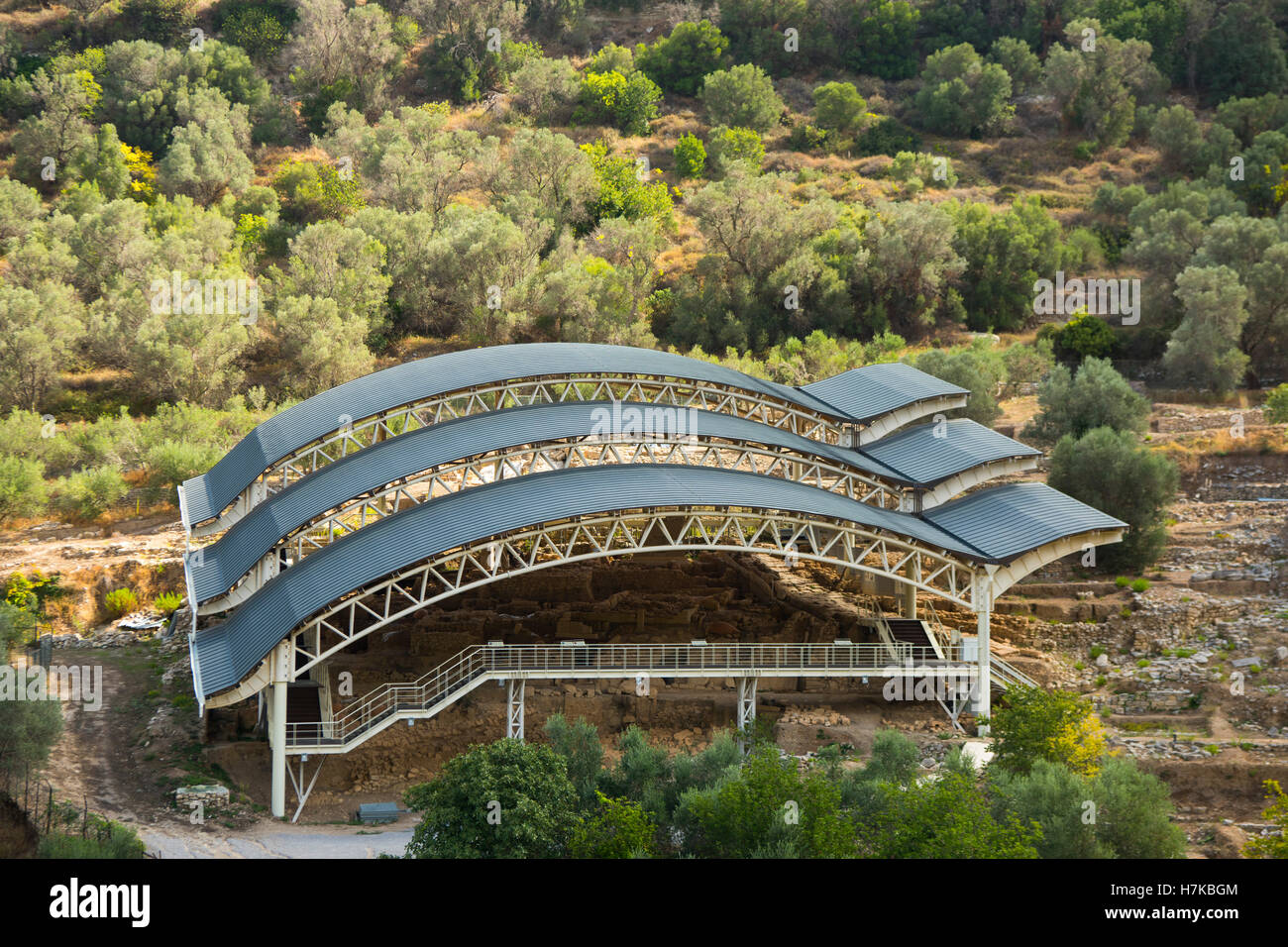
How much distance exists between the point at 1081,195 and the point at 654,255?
103 ft

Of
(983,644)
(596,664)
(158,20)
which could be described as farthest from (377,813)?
(158,20)

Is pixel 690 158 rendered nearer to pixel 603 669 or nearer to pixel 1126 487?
pixel 1126 487

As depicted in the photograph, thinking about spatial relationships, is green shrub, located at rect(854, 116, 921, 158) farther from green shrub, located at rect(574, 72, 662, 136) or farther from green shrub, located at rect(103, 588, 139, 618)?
green shrub, located at rect(103, 588, 139, 618)

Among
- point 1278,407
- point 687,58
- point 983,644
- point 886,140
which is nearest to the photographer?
point 983,644

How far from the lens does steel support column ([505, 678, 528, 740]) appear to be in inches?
1398

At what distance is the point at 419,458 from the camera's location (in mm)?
37562

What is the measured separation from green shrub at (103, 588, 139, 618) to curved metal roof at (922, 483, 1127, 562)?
86.1 ft

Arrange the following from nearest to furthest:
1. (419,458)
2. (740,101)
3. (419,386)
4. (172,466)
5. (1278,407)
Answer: (419,458), (419,386), (172,466), (1278,407), (740,101)

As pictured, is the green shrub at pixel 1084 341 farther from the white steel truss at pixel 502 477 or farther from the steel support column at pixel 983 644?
the steel support column at pixel 983 644

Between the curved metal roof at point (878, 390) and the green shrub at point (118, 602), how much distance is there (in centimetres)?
2392

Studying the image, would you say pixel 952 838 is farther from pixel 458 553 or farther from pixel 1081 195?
pixel 1081 195

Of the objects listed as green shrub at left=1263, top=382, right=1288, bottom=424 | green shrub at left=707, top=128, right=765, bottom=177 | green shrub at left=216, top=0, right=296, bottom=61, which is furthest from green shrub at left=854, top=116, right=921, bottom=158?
green shrub at left=1263, top=382, right=1288, bottom=424

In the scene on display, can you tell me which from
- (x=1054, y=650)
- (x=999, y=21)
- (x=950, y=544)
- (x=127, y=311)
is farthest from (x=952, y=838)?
(x=999, y=21)

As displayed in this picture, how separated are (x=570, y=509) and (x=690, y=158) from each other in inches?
2438
